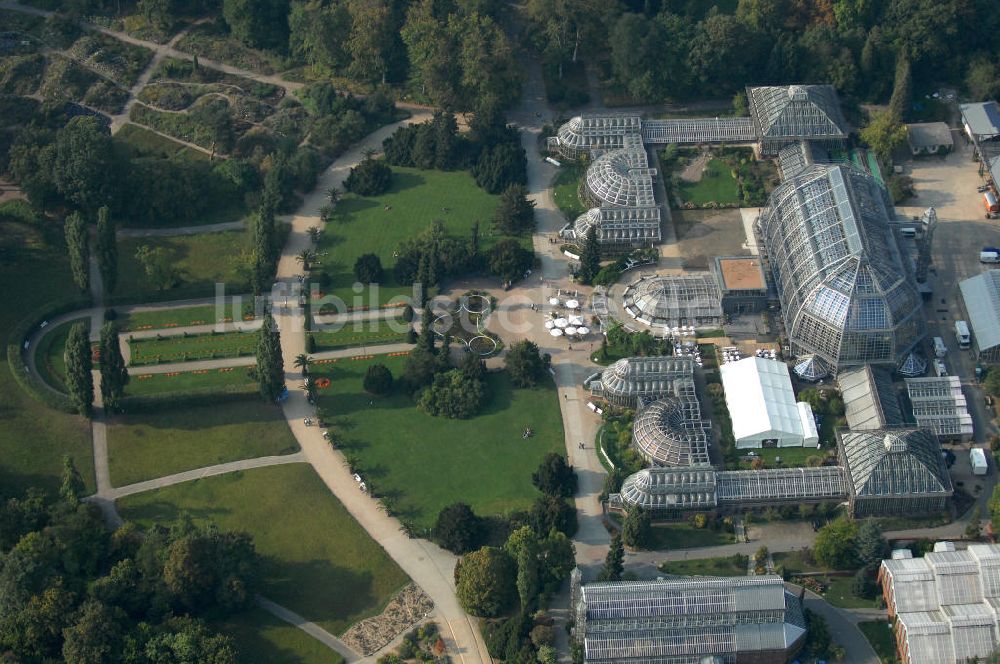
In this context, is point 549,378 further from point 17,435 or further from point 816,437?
point 17,435

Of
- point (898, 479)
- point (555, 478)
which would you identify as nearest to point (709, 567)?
point (555, 478)

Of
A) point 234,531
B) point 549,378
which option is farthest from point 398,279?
point 234,531

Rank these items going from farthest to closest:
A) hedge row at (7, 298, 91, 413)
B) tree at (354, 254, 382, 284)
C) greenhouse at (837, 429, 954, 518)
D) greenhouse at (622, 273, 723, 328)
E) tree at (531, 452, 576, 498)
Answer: tree at (354, 254, 382, 284), greenhouse at (622, 273, 723, 328), hedge row at (7, 298, 91, 413), tree at (531, 452, 576, 498), greenhouse at (837, 429, 954, 518)

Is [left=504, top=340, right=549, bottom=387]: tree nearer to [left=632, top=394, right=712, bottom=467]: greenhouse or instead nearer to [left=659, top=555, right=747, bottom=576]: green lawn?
[left=632, top=394, right=712, bottom=467]: greenhouse

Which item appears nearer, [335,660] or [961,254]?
[335,660]

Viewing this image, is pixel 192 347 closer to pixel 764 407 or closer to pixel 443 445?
pixel 443 445

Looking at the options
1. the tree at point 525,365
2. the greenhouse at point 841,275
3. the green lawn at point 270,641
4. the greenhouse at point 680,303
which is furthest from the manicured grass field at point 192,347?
the greenhouse at point 841,275

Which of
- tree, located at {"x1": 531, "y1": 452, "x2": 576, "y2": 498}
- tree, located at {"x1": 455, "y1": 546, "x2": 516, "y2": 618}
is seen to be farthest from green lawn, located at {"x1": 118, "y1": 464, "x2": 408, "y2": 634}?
tree, located at {"x1": 531, "y1": 452, "x2": 576, "y2": 498}

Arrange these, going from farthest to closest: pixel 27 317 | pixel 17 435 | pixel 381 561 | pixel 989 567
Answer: pixel 27 317 → pixel 17 435 → pixel 381 561 → pixel 989 567
